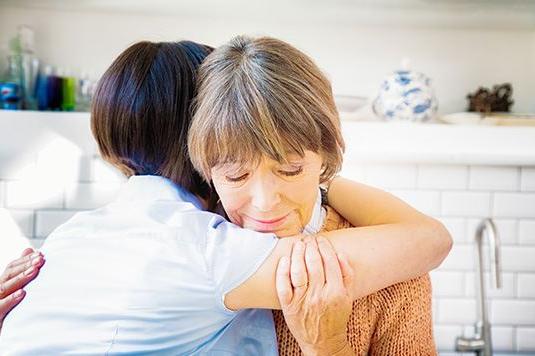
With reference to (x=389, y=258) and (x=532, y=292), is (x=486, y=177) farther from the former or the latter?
(x=389, y=258)

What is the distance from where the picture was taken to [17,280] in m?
0.96

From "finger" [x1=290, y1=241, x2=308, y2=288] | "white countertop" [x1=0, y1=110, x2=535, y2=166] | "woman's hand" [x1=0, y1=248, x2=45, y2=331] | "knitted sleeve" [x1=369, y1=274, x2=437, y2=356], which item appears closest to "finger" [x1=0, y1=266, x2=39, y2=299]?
"woman's hand" [x1=0, y1=248, x2=45, y2=331]

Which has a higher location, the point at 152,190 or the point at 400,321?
the point at 152,190

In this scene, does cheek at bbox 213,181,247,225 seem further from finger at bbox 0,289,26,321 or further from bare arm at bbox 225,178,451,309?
finger at bbox 0,289,26,321

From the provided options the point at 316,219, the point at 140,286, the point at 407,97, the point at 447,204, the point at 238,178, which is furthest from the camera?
the point at 447,204

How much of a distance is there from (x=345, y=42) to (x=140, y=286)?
1407 millimetres

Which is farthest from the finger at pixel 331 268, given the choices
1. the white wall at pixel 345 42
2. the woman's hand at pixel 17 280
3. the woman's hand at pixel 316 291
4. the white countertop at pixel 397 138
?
the white wall at pixel 345 42

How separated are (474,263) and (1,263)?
150 cm

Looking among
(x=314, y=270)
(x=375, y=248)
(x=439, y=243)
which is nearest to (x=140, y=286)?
(x=314, y=270)

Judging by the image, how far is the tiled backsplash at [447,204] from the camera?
188 cm

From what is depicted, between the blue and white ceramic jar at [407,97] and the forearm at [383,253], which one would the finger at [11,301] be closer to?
the forearm at [383,253]

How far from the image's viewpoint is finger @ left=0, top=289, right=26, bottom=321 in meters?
0.94

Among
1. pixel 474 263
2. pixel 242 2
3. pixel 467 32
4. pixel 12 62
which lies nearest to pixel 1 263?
pixel 12 62

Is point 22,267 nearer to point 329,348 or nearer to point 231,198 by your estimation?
point 231,198
